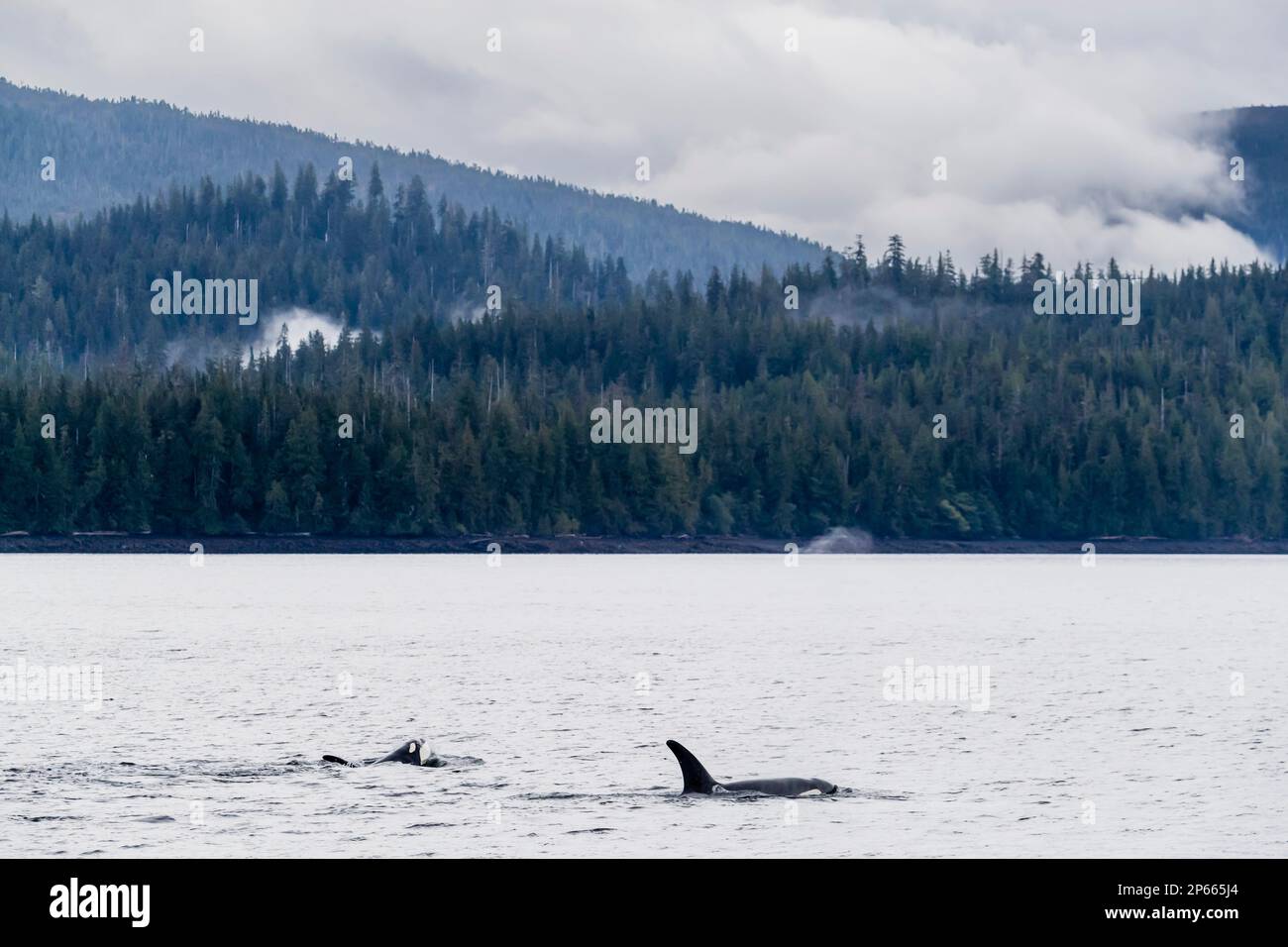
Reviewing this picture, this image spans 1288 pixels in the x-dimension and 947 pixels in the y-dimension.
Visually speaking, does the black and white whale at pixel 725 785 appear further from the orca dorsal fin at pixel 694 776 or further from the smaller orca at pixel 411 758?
the smaller orca at pixel 411 758

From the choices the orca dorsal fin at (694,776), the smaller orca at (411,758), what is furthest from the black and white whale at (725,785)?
the smaller orca at (411,758)

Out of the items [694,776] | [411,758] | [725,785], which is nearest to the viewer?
[694,776]

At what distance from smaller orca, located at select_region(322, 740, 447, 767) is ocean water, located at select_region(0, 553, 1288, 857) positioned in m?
0.66

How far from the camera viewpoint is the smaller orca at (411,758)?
49656 millimetres

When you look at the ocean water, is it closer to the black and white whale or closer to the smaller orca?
the black and white whale

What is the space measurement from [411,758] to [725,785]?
28.5ft

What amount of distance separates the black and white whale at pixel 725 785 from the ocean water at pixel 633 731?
1.72 feet

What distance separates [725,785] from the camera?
1815 inches

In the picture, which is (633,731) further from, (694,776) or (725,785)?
(694,776)

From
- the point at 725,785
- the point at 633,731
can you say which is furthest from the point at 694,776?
the point at 633,731
